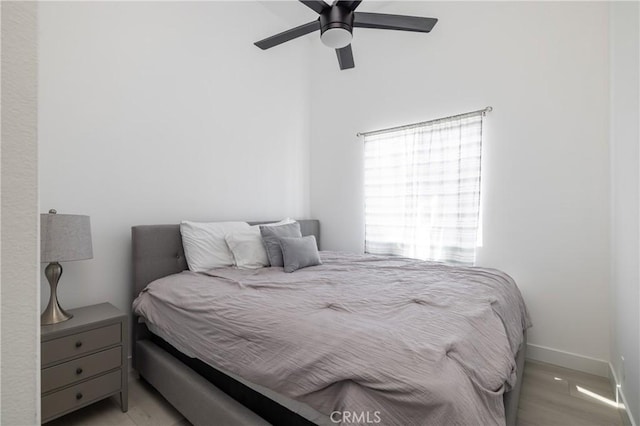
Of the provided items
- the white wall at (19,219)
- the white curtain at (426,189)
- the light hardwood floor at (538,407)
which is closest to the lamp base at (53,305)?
the light hardwood floor at (538,407)

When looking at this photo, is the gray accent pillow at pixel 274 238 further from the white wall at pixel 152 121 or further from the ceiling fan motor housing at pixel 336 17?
the ceiling fan motor housing at pixel 336 17

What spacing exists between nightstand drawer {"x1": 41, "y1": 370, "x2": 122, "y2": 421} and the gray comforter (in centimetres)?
35

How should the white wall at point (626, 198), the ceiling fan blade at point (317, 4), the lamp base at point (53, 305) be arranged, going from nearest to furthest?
the white wall at point (626, 198) < the lamp base at point (53, 305) < the ceiling fan blade at point (317, 4)

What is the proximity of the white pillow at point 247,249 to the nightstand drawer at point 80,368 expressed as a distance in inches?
37.4

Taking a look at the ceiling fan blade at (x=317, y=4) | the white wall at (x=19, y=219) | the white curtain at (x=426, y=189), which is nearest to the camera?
the white wall at (x=19, y=219)

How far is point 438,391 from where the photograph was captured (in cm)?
83

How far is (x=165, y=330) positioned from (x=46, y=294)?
80 cm

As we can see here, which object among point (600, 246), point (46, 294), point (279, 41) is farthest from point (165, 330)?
point (600, 246)

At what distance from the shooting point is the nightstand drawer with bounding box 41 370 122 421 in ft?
4.91

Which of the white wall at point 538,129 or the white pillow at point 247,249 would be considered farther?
the white pillow at point 247,249

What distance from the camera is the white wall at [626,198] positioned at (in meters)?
1.49

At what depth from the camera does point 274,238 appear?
8.30ft

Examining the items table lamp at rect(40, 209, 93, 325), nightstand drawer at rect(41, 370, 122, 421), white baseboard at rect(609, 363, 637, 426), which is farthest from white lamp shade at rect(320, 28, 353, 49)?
white baseboard at rect(609, 363, 637, 426)
